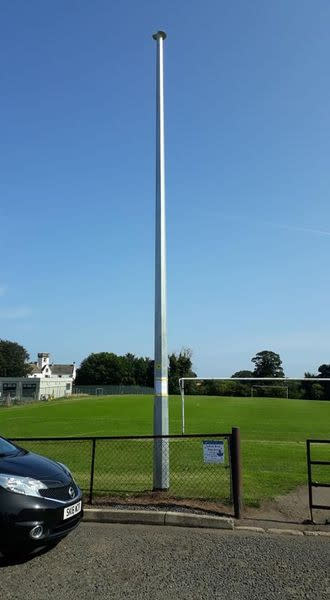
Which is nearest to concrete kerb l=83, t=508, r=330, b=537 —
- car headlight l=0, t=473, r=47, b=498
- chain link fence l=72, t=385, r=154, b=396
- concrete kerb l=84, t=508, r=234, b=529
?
concrete kerb l=84, t=508, r=234, b=529

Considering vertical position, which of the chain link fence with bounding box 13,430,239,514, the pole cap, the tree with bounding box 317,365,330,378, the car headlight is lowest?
the chain link fence with bounding box 13,430,239,514

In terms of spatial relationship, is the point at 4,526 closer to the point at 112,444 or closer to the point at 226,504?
the point at 226,504

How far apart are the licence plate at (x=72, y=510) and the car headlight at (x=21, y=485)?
375 mm

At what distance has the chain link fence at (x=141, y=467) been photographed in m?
8.26

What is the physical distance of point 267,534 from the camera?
6.66 metres

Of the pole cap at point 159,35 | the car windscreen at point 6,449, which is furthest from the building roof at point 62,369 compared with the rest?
the car windscreen at point 6,449

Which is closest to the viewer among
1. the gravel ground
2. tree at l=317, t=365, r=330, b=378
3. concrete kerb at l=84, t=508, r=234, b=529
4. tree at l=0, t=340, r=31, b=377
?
the gravel ground

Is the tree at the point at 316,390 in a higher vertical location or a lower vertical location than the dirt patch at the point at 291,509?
higher

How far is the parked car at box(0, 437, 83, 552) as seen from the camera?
5195 mm

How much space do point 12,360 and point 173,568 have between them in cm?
13452

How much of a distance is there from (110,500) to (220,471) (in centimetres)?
422

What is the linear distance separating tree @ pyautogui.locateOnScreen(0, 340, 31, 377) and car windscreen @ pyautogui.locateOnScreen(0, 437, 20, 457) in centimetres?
12998

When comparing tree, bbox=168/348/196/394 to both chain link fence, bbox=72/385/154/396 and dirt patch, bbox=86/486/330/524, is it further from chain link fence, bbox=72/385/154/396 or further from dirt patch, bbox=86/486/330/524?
dirt patch, bbox=86/486/330/524

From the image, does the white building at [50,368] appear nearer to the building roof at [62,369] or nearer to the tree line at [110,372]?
the building roof at [62,369]
